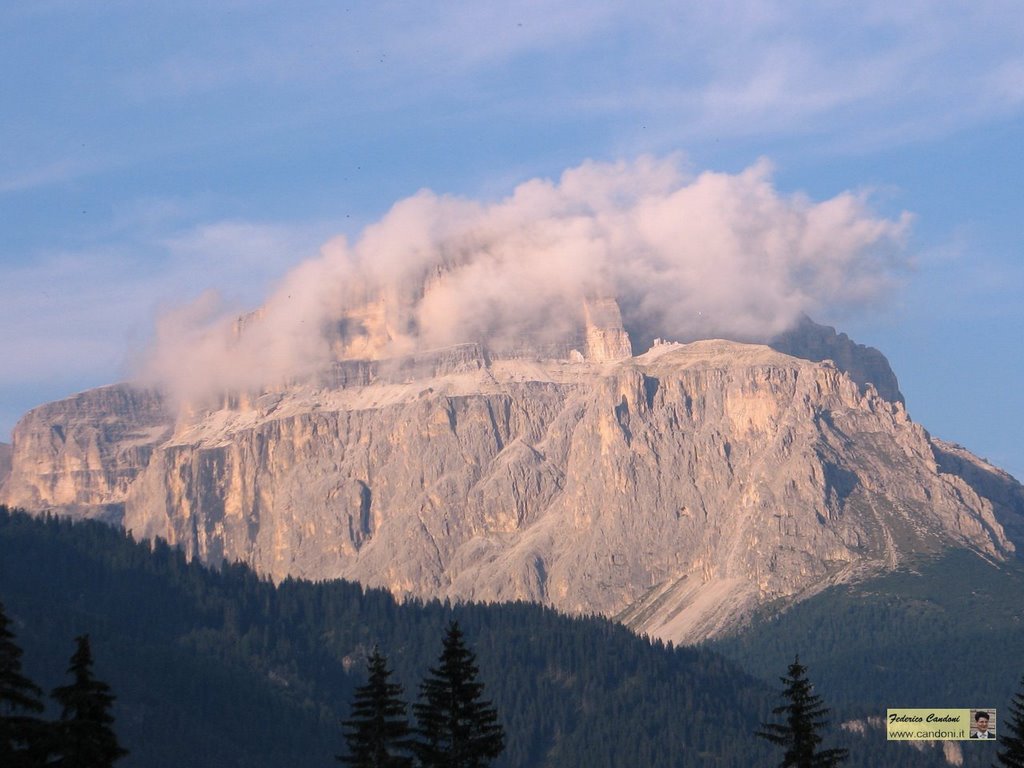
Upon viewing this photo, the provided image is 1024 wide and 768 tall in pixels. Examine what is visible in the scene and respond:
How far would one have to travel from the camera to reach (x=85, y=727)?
76.7m

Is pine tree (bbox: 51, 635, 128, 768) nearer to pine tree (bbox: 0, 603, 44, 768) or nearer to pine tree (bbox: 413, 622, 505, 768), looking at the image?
pine tree (bbox: 0, 603, 44, 768)

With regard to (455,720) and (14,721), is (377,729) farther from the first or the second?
(14,721)

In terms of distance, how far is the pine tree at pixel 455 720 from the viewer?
8794 cm

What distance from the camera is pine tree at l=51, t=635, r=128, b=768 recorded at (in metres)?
75.6

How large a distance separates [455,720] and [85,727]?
1878 cm

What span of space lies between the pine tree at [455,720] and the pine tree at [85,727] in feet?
52.1

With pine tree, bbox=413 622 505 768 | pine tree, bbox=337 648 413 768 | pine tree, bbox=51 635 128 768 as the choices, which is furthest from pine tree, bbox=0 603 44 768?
pine tree, bbox=413 622 505 768

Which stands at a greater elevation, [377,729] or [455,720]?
[455,720]

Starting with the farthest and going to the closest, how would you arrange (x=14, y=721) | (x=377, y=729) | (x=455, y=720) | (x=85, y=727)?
(x=455, y=720) < (x=377, y=729) < (x=85, y=727) < (x=14, y=721)

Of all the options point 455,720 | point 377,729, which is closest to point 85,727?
point 377,729

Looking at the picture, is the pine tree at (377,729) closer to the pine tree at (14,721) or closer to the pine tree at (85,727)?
the pine tree at (85,727)

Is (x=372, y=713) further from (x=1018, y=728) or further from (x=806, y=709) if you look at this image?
(x=1018, y=728)

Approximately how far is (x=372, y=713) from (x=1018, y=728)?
30.3m

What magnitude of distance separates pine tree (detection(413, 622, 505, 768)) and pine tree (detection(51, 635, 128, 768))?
52.1ft
